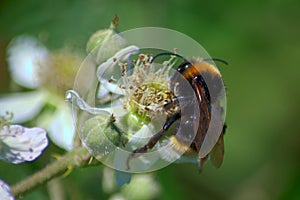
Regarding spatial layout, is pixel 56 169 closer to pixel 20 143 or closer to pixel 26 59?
pixel 20 143

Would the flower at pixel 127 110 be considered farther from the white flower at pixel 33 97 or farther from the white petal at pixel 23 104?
the white petal at pixel 23 104

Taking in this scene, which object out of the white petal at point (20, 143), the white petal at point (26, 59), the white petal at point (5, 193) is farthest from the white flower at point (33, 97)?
the white petal at point (5, 193)

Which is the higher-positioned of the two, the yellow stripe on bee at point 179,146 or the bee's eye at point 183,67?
the bee's eye at point 183,67

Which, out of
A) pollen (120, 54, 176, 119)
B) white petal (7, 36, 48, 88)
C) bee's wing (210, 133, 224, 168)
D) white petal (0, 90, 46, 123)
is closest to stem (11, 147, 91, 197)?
pollen (120, 54, 176, 119)

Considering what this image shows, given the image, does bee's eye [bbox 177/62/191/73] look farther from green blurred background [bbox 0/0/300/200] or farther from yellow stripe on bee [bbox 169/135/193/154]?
green blurred background [bbox 0/0/300/200]

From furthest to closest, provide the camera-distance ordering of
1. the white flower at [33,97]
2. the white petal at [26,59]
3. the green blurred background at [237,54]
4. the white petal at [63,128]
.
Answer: the green blurred background at [237,54] → the white petal at [26,59] → the white flower at [33,97] → the white petal at [63,128]

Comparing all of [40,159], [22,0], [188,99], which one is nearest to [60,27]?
[22,0]
